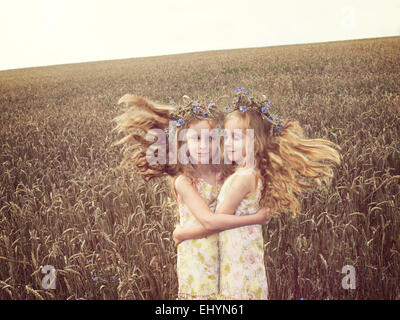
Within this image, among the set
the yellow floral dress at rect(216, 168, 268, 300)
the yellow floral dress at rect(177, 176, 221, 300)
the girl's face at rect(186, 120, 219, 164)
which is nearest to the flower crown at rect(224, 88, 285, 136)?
the girl's face at rect(186, 120, 219, 164)

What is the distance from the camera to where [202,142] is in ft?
5.26

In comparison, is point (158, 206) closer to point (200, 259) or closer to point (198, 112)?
point (200, 259)

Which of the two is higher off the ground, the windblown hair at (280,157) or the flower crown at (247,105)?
the flower crown at (247,105)

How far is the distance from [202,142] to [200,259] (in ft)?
1.84

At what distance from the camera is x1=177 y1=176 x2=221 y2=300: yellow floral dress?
163cm

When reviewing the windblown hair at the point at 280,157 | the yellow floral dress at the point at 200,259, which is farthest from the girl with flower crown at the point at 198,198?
the windblown hair at the point at 280,157

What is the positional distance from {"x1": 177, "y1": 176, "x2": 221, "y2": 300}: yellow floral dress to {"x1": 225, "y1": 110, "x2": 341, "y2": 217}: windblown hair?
0.24m

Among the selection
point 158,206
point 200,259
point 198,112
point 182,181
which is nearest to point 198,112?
point 198,112

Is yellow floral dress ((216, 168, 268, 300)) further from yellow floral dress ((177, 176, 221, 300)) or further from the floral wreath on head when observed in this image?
the floral wreath on head

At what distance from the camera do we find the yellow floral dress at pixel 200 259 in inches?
64.3

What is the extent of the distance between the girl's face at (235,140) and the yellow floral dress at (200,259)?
17 cm

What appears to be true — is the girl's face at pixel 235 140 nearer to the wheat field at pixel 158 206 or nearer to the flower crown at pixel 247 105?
the flower crown at pixel 247 105
